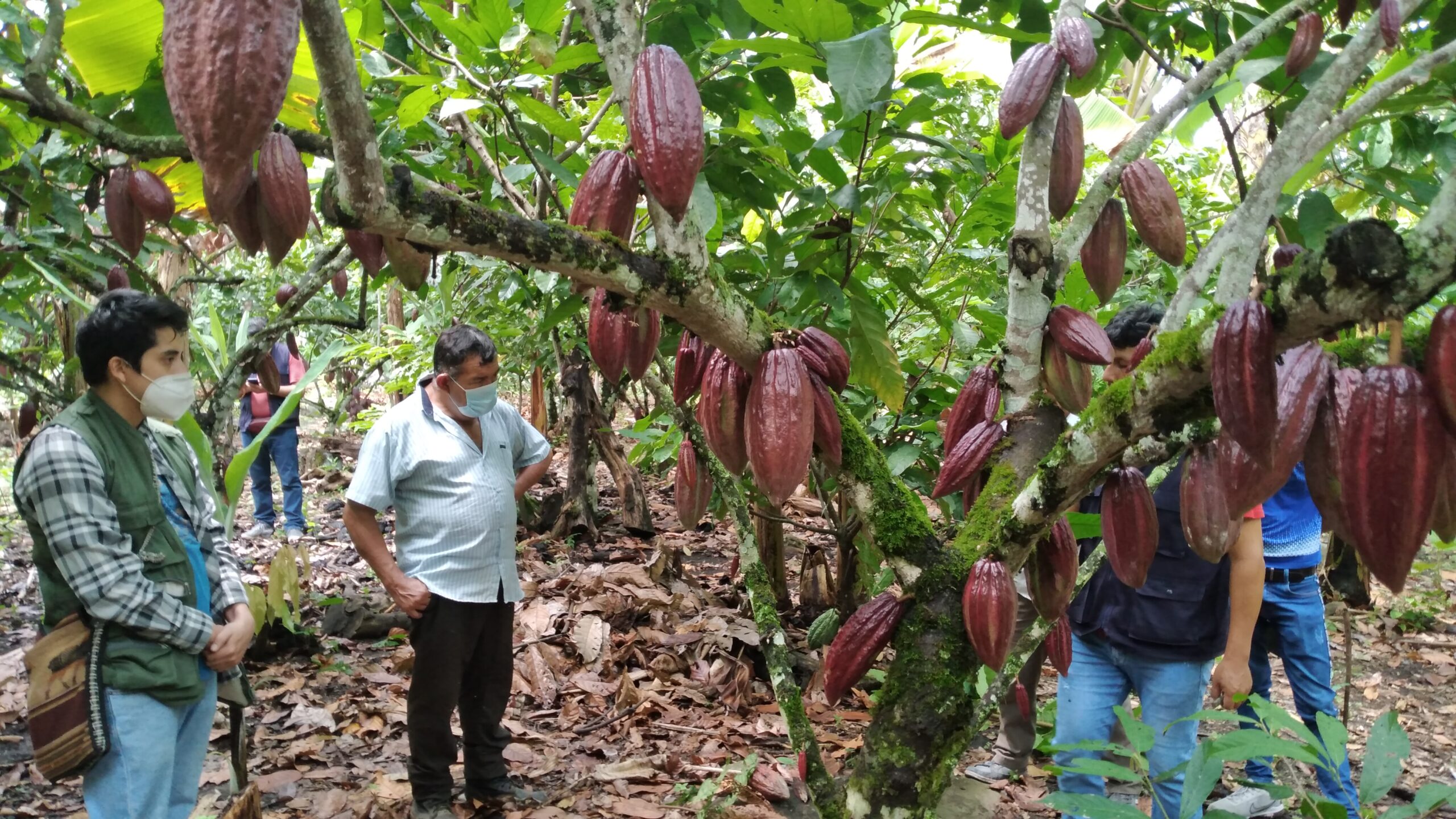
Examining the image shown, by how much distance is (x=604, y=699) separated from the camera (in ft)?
11.1

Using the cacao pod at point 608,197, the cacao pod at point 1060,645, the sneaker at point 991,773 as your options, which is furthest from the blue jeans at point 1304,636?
the cacao pod at point 608,197

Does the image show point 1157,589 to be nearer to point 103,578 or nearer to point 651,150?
point 651,150

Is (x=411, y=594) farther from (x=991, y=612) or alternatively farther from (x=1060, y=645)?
(x=991, y=612)

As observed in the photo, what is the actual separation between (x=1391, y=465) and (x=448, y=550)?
243 cm

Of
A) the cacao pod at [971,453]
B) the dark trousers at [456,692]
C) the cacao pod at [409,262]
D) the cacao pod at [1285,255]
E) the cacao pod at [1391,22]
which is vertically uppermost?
the cacao pod at [1391,22]

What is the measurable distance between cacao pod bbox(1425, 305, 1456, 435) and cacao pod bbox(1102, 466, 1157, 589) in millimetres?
464

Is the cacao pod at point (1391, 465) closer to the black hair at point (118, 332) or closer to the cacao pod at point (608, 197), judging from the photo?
the cacao pod at point (608, 197)

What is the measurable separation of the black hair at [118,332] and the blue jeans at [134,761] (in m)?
0.66

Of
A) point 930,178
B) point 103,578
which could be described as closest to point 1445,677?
point 930,178

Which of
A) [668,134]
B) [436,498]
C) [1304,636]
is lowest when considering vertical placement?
[1304,636]

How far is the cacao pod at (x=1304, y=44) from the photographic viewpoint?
1.07m

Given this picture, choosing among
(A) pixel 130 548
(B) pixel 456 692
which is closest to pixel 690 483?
(A) pixel 130 548

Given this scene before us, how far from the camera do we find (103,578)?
65.6 inches

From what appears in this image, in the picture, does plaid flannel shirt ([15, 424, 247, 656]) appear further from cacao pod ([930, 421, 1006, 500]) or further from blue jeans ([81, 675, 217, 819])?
cacao pod ([930, 421, 1006, 500])
